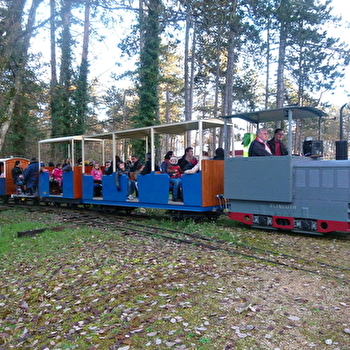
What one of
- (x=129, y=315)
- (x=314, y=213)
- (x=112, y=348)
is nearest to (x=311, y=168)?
(x=314, y=213)

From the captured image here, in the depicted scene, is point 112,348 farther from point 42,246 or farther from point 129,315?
point 42,246

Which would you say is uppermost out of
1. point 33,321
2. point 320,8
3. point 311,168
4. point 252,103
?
point 320,8

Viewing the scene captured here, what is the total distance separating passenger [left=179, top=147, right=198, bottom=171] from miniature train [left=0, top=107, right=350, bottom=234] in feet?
1.33

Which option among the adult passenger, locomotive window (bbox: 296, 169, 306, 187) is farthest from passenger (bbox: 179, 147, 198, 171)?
locomotive window (bbox: 296, 169, 306, 187)

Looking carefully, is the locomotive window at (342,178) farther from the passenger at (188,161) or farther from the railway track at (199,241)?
the passenger at (188,161)

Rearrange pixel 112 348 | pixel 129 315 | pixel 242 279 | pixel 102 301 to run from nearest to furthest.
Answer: pixel 112 348, pixel 129 315, pixel 102 301, pixel 242 279

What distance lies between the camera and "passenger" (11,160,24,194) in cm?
1590

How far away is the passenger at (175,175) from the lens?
9594 millimetres

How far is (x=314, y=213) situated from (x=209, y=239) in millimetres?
2297

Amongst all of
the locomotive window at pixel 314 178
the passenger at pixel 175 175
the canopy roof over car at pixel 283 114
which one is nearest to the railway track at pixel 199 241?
the passenger at pixel 175 175

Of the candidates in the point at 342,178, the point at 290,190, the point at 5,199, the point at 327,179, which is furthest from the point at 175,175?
the point at 5,199

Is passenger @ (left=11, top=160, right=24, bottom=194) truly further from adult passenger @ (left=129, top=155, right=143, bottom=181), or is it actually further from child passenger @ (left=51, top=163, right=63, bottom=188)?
adult passenger @ (left=129, top=155, right=143, bottom=181)

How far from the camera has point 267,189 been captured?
7.74 metres

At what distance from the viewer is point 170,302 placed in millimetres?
4156
